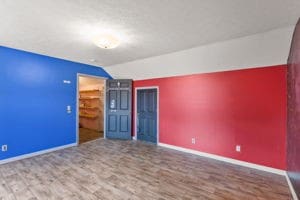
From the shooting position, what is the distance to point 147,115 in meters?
5.21

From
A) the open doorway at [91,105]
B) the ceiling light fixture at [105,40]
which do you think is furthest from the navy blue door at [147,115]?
the ceiling light fixture at [105,40]

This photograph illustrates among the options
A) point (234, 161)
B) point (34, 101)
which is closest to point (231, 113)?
point (234, 161)

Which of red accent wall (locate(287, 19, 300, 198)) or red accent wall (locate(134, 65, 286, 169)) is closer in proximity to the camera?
red accent wall (locate(287, 19, 300, 198))

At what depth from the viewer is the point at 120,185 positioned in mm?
2559

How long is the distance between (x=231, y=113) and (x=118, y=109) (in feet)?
12.0

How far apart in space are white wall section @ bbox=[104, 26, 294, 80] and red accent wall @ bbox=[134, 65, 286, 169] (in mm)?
216

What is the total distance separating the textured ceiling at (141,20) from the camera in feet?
6.17

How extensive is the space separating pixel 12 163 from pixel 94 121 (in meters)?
3.92

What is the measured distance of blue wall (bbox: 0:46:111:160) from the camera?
345cm

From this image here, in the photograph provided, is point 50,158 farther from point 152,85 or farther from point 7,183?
point 152,85

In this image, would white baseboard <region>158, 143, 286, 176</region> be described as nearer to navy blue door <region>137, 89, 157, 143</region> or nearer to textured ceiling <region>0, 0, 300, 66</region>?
navy blue door <region>137, 89, 157, 143</region>

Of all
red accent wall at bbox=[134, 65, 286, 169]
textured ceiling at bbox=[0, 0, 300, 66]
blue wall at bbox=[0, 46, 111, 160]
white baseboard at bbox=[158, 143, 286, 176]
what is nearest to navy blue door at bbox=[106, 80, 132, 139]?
blue wall at bbox=[0, 46, 111, 160]

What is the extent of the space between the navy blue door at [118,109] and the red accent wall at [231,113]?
1.40 metres

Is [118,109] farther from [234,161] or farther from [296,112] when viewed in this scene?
[296,112]
